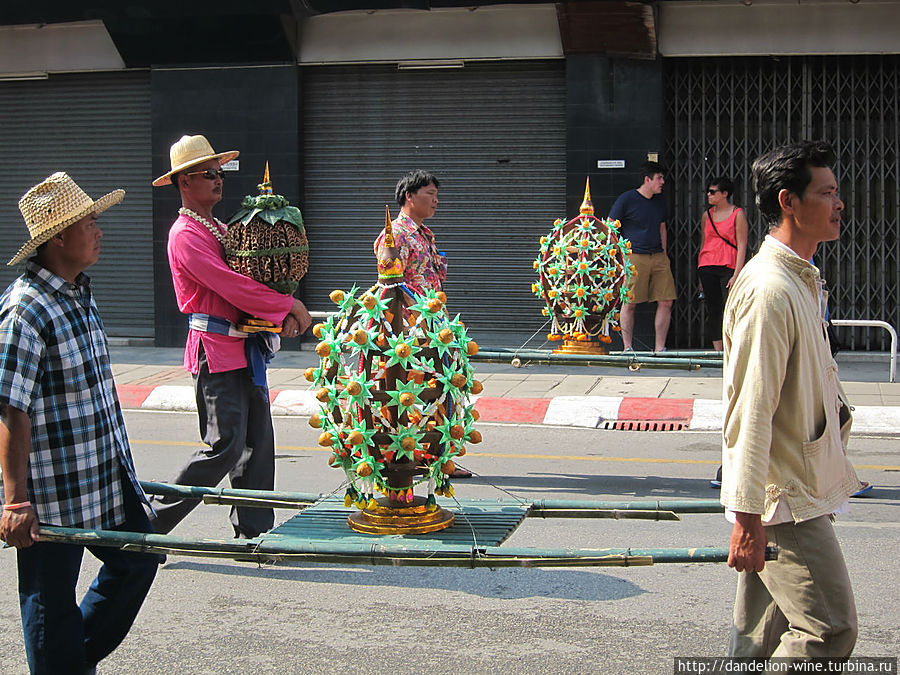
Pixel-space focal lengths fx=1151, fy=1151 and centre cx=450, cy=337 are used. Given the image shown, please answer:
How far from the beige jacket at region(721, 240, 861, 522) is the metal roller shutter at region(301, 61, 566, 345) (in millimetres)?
11069

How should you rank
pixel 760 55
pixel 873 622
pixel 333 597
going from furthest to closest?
pixel 760 55
pixel 333 597
pixel 873 622

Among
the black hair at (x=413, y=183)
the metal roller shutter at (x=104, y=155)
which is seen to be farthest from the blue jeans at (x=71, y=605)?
the metal roller shutter at (x=104, y=155)

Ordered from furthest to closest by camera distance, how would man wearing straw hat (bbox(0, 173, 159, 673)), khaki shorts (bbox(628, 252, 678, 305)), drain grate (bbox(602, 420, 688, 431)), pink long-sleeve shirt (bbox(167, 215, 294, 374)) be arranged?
1. khaki shorts (bbox(628, 252, 678, 305))
2. drain grate (bbox(602, 420, 688, 431))
3. pink long-sleeve shirt (bbox(167, 215, 294, 374))
4. man wearing straw hat (bbox(0, 173, 159, 673))

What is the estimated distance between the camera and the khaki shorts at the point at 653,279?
12164mm

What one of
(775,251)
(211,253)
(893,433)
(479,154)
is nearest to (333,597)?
(211,253)

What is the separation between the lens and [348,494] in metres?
4.31

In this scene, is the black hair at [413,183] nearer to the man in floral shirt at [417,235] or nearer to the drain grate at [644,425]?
the man in floral shirt at [417,235]

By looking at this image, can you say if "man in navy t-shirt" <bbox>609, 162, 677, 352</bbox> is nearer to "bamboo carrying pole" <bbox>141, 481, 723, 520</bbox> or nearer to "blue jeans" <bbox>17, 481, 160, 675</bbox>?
"bamboo carrying pole" <bbox>141, 481, 723, 520</bbox>

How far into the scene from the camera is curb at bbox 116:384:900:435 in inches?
389

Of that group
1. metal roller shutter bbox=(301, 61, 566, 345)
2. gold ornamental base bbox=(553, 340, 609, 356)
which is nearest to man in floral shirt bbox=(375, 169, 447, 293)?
gold ornamental base bbox=(553, 340, 609, 356)

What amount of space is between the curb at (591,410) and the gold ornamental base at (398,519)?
19.7 ft

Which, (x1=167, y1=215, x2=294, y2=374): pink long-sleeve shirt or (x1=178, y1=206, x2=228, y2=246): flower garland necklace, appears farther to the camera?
(x1=178, y1=206, x2=228, y2=246): flower garland necklace

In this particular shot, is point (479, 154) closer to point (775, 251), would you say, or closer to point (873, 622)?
point (873, 622)

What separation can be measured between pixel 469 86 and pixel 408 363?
426 inches
